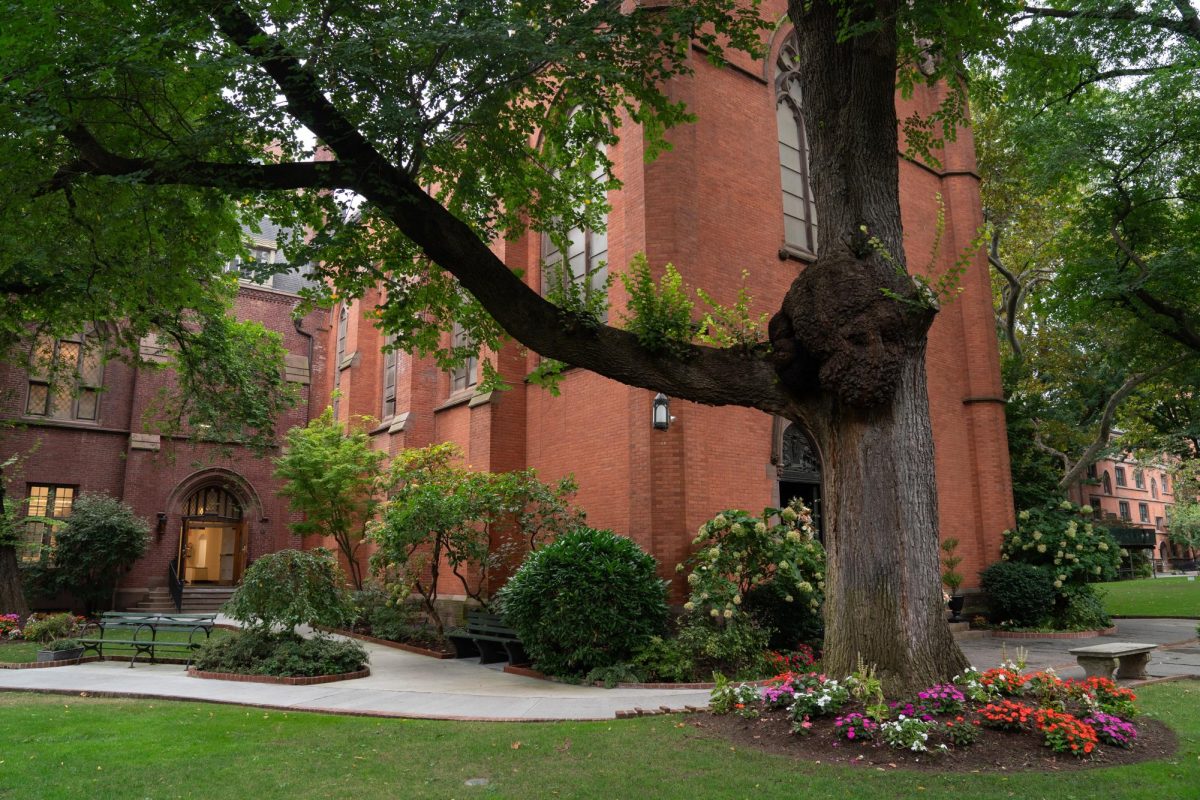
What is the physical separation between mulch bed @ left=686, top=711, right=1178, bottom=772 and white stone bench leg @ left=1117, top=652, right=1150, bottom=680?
3.38 meters

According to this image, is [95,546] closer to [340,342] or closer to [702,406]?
[340,342]

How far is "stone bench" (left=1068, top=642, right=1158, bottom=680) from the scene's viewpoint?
30.2 ft

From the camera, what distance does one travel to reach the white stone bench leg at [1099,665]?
9203mm

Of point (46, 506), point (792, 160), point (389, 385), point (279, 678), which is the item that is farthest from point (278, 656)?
point (46, 506)

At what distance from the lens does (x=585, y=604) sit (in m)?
10.8

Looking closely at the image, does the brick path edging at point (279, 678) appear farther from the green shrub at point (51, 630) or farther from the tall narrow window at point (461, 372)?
the tall narrow window at point (461, 372)

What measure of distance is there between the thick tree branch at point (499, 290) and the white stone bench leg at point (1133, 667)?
6.08 meters

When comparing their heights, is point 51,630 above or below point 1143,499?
below

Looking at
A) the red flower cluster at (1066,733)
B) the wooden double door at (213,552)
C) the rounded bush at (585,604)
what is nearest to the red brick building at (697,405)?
the rounded bush at (585,604)

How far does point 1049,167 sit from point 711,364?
1148 centimetres

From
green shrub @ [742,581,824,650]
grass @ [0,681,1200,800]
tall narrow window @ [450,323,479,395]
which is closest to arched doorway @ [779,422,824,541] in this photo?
green shrub @ [742,581,824,650]

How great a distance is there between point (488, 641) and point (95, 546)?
14.5 metres

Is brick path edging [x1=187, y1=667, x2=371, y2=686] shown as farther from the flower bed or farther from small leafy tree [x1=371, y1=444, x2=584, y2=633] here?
the flower bed

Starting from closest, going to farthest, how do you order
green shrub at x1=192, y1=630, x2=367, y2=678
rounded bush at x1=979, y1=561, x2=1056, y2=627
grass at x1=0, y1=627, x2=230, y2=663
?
green shrub at x1=192, y1=630, x2=367, y2=678 → grass at x1=0, y1=627, x2=230, y2=663 → rounded bush at x1=979, y1=561, x2=1056, y2=627
